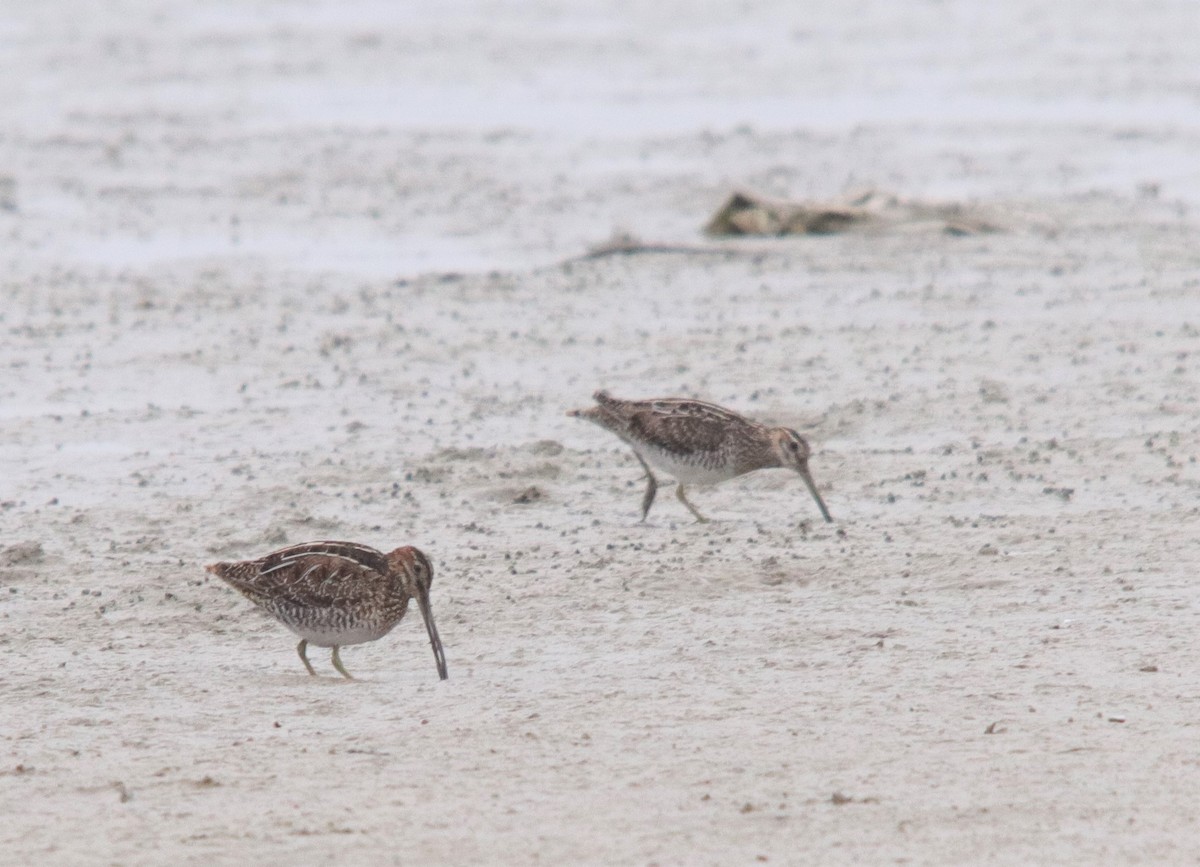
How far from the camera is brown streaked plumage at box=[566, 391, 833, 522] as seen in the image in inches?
378

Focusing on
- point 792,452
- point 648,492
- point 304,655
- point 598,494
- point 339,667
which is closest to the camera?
point 339,667

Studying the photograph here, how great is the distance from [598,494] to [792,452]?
1087 millimetres

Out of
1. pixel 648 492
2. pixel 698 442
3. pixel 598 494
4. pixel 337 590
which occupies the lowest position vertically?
pixel 598 494

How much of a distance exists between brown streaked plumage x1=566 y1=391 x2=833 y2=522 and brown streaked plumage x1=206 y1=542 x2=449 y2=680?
219 cm

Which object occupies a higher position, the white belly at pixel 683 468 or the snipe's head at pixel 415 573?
the snipe's head at pixel 415 573

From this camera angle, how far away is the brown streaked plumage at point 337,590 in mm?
7531

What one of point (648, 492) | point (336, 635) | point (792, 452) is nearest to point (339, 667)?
point (336, 635)

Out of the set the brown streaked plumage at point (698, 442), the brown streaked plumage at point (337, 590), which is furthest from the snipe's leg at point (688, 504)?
the brown streaked plumage at point (337, 590)

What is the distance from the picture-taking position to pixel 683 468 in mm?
9648

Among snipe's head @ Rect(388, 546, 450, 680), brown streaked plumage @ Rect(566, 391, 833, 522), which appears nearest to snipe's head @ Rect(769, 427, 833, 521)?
brown streaked plumage @ Rect(566, 391, 833, 522)

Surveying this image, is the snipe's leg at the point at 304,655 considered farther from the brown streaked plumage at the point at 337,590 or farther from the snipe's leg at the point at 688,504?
the snipe's leg at the point at 688,504

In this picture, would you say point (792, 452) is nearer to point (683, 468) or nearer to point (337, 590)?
point (683, 468)

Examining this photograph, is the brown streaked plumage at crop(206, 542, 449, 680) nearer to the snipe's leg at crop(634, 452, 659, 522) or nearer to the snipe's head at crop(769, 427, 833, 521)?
the snipe's leg at crop(634, 452, 659, 522)

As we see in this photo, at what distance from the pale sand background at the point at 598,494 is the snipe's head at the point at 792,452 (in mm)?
230
